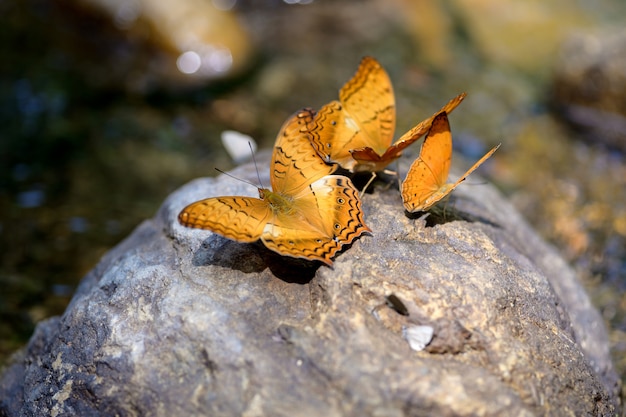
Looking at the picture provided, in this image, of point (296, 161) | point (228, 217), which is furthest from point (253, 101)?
point (228, 217)

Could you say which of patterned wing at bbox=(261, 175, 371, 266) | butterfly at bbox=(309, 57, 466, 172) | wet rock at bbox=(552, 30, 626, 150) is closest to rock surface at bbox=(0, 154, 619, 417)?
patterned wing at bbox=(261, 175, 371, 266)

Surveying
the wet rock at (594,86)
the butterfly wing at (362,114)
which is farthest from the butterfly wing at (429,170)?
the wet rock at (594,86)

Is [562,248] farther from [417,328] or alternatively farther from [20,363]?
[20,363]

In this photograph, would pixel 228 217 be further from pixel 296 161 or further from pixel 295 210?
pixel 296 161

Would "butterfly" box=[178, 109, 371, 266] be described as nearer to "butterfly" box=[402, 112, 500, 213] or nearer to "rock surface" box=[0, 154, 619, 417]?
"rock surface" box=[0, 154, 619, 417]

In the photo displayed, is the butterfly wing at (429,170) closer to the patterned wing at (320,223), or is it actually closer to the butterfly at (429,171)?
the butterfly at (429,171)

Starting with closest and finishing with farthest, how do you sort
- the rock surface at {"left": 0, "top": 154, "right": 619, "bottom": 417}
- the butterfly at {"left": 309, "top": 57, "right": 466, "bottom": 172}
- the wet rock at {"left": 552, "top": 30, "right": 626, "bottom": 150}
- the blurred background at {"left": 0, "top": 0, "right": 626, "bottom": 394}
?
the rock surface at {"left": 0, "top": 154, "right": 619, "bottom": 417}, the butterfly at {"left": 309, "top": 57, "right": 466, "bottom": 172}, the blurred background at {"left": 0, "top": 0, "right": 626, "bottom": 394}, the wet rock at {"left": 552, "top": 30, "right": 626, "bottom": 150}
